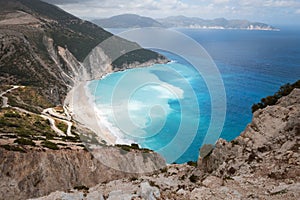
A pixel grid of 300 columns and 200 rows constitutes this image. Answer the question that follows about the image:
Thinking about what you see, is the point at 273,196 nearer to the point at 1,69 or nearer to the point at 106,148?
the point at 106,148

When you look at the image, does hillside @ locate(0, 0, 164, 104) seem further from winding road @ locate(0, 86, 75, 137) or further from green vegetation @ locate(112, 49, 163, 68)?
winding road @ locate(0, 86, 75, 137)

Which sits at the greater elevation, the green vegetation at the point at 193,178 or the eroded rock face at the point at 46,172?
the green vegetation at the point at 193,178

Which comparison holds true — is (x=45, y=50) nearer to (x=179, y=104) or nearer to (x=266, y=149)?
(x=179, y=104)

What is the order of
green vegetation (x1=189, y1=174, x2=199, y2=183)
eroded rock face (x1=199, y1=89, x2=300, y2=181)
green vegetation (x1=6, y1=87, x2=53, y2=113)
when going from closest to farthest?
eroded rock face (x1=199, y1=89, x2=300, y2=181)
green vegetation (x1=189, y1=174, x2=199, y2=183)
green vegetation (x1=6, y1=87, x2=53, y2=113)

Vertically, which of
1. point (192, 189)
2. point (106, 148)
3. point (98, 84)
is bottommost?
point (98, 84)

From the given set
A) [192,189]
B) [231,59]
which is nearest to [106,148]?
[192,189]

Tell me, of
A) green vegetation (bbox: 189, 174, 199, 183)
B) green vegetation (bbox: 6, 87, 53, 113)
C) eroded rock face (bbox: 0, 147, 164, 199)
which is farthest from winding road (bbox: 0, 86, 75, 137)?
green vegetation (bbox: 189, 174, 199, 183)

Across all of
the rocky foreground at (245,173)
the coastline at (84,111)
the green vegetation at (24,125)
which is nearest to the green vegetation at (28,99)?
the coastline at (84,111)

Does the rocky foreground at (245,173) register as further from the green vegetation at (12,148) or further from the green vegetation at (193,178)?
the green vegetation at (12,148)
